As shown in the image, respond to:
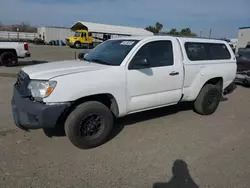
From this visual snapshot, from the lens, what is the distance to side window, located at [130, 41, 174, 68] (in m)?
4.22

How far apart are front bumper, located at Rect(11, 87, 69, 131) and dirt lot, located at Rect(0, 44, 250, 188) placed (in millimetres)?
510

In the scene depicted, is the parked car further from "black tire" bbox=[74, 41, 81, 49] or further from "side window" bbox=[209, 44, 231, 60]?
"black tire" bbox=[74, 41, 81, 49]

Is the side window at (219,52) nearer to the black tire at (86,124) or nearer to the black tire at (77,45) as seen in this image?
the black tire at (86,124)

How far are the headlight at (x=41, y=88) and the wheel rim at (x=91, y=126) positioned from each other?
0.71 meters

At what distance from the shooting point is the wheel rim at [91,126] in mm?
3711

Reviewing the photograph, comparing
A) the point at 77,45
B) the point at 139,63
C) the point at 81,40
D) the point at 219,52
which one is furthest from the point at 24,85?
the point at 81,40

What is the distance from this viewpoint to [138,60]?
13.3 ft

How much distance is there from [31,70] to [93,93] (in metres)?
1.11

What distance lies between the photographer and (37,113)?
331 centimetres

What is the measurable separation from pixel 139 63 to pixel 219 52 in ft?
9.08

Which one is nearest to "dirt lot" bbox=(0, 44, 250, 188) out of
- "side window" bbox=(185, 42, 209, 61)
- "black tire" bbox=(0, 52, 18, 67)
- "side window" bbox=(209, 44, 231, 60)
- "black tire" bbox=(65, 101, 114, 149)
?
"black tire" bbox=(65, 101, 114, 149)

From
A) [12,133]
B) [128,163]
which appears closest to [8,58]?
[12,133]

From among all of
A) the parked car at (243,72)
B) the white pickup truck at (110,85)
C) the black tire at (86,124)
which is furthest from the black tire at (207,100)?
the parked car at (243,72)

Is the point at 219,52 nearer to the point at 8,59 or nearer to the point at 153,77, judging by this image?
the point at 153,77
